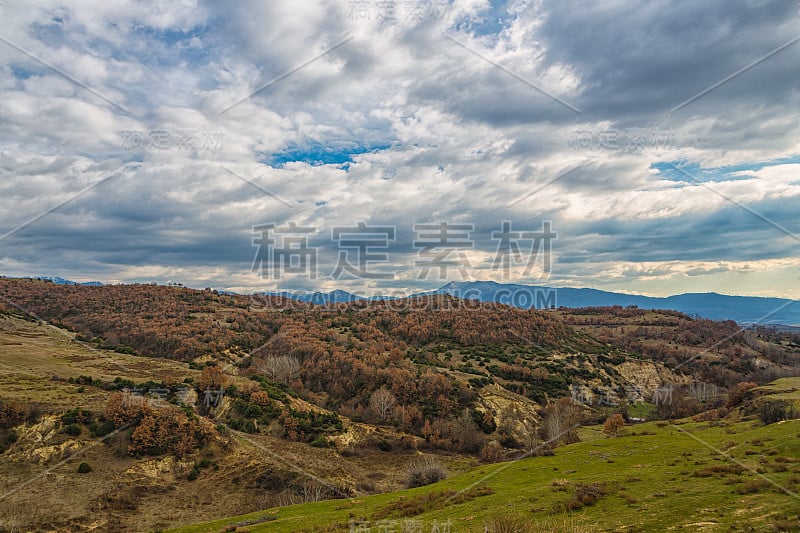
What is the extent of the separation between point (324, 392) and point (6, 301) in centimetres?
7900

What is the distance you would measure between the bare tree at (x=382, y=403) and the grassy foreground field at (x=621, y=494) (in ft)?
99.9

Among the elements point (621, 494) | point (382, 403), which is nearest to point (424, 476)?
point (621, 494)

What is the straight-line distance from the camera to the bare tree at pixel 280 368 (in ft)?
226

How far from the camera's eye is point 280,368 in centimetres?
7019

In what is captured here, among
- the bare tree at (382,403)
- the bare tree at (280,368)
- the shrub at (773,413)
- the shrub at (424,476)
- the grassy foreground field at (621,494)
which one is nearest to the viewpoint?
the grassy foreground field at (621,494)

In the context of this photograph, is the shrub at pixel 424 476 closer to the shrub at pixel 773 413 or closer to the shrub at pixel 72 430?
the shrub at pixel 773 413

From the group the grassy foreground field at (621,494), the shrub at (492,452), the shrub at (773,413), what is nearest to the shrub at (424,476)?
the grassy foreground field at (621,494)

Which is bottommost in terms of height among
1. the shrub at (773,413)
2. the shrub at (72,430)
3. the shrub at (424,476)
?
the shrub at (424,476)

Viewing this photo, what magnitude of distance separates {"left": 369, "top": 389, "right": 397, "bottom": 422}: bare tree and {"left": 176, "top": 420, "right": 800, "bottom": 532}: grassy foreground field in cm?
3045

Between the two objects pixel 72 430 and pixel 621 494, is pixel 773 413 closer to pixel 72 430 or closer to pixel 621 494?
pixel 621 494

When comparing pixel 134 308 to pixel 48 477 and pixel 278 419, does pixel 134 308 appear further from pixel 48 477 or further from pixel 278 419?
pixel 48 477

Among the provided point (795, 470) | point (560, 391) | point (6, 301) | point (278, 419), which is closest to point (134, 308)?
point (6, 301)

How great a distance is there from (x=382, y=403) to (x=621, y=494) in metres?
45.7

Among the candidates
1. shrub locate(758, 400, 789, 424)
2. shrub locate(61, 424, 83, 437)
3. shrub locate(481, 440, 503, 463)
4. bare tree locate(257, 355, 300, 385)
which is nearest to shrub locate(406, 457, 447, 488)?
shrub locate(481, 440, 503, 463)
